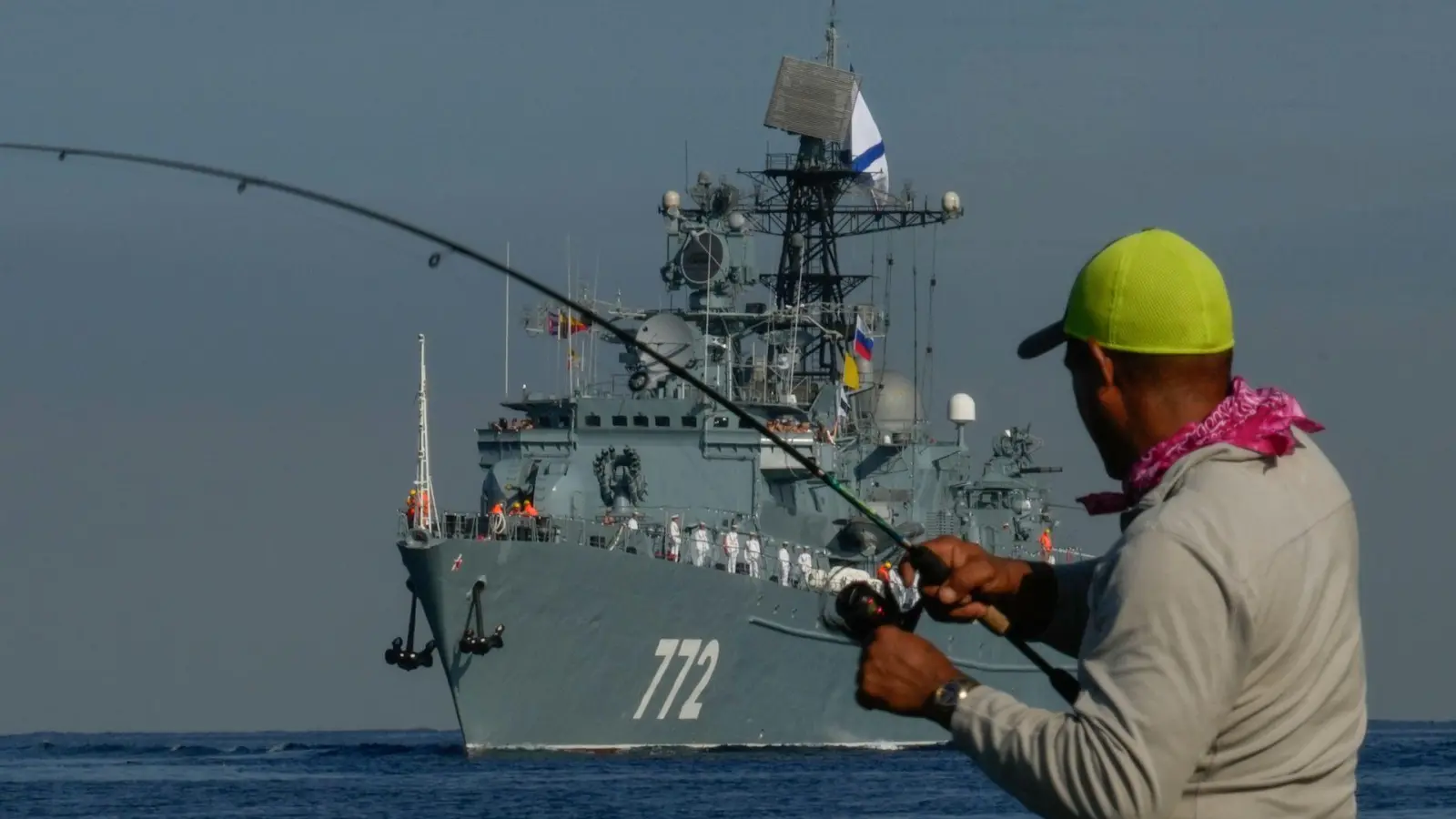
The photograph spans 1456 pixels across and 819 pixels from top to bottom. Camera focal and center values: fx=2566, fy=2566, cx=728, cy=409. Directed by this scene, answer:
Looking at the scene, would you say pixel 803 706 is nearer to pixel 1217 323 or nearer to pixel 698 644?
pixel 698 644

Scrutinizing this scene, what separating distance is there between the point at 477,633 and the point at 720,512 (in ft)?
19.4

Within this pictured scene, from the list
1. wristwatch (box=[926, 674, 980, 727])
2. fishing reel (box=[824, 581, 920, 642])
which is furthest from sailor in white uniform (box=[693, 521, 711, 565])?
wristwatch (box=[926, 674, 980, 727])

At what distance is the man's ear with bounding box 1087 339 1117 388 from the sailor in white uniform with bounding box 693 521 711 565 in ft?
111

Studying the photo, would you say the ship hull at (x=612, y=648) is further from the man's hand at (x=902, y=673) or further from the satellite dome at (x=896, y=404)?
the man's hand at (x=902, y=673)

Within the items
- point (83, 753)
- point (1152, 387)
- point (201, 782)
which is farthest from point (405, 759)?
point (1152, 387)

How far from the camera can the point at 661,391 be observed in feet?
132

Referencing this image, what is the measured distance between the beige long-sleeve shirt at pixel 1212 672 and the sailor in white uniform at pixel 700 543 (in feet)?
112

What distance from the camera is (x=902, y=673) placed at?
349 cm

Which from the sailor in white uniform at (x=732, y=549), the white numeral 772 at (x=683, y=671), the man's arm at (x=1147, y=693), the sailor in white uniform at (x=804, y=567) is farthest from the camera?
the sailor in white uniform at (x=804, y=567)

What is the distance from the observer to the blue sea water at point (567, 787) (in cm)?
2827

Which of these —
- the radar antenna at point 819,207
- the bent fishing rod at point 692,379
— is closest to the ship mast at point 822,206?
the radar antenna at point 819,207

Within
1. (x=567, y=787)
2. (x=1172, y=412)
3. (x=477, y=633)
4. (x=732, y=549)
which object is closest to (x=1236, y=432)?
(x=1172, y=412)

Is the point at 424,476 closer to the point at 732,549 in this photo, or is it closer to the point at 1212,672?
the point at 732,549

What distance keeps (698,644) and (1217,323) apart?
112 ft
